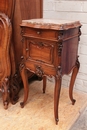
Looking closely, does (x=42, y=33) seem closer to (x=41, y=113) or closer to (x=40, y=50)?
(x=40, y=50)

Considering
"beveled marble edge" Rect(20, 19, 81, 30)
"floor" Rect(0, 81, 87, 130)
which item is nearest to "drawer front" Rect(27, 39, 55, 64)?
"beveled marble edge" Rect(20, 19, 81, 30)

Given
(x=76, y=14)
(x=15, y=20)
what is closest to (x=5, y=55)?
(x=15, y=20)

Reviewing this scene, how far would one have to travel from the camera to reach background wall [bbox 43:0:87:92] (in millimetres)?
1537

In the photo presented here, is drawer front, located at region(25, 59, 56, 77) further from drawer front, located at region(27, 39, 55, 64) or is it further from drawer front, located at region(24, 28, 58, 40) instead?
drawer front, located at region(24, 28, 58, 40)

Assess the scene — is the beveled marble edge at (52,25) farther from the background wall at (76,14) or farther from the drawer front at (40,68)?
the background wall at (76,14)

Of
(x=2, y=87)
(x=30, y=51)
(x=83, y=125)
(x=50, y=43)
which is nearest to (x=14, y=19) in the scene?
(x=30, y=51)

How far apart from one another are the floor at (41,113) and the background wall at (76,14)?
18 centimetres

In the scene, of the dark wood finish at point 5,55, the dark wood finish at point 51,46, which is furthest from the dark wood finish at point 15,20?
the dark wood finish at point 51,46

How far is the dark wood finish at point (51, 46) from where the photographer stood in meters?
1.07

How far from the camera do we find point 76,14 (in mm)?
1570

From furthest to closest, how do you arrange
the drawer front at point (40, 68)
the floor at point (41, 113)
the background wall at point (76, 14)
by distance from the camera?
the background wall at point (76, 14) < the floor at point (41, 113) < the drawer front at point (40, 68)

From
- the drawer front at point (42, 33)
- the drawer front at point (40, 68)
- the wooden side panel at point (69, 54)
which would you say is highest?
the drawer front at point (42, 33)

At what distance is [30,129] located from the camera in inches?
48.4

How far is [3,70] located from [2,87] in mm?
155
